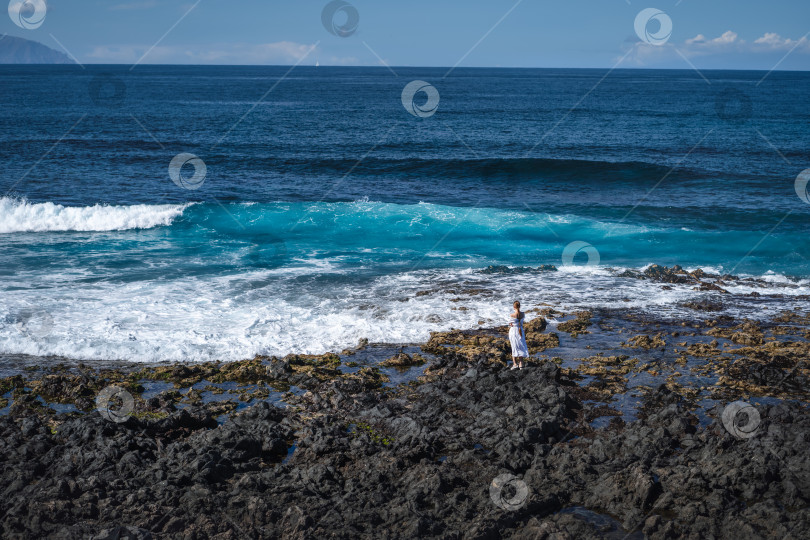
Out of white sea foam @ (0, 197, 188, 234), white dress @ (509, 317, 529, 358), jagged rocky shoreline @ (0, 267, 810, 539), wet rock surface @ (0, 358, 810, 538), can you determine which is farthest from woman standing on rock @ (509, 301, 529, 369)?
white sea foam @ (0, 197, 188, 234)

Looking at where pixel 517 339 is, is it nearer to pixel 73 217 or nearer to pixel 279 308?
pixel 279 308

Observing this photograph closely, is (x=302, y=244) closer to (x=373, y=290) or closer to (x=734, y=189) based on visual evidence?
(x=373, y=290)

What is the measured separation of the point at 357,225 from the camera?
31.5 meters

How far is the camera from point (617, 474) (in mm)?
9641

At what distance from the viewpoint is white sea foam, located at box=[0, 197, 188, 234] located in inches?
1134

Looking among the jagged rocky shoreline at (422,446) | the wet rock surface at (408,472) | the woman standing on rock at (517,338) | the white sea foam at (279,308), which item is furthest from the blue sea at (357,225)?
the wet rock surface at (408,472)

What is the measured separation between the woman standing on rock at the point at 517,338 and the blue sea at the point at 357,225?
299 cm

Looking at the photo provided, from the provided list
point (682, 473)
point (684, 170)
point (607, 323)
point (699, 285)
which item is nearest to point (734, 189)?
point (684, 170)

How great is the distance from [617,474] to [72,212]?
2786cm

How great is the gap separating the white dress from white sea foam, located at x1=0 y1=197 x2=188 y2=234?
21.1 metres

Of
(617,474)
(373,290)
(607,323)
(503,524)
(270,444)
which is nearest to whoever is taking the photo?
(503,524)

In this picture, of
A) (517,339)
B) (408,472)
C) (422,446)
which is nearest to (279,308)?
(517,339)

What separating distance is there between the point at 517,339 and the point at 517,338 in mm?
24

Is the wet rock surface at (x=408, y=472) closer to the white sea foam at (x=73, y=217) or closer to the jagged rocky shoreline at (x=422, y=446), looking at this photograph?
the jagged rocky shoreline at (x=422, y=446)
